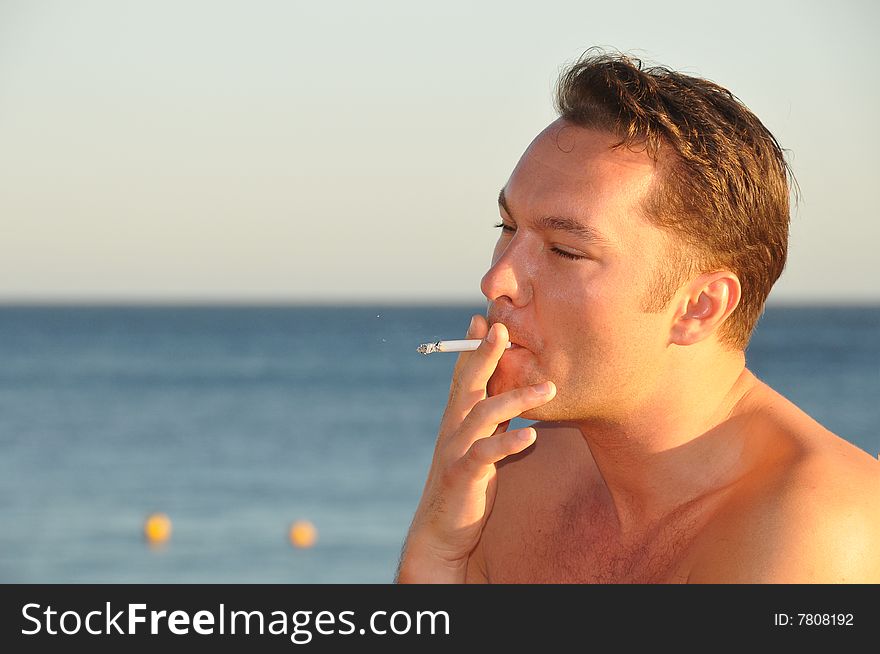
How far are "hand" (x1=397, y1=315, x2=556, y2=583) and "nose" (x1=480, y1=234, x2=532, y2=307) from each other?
10 cm

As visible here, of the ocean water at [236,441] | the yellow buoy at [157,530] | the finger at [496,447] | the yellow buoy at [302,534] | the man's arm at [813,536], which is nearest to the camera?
the man's arm at [813,536]

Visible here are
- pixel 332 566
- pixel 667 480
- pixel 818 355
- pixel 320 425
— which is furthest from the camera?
pixel 818 355

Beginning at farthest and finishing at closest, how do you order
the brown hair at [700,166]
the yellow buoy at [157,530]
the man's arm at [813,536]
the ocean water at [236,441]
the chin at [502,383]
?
the yellow buoy at [157,530]
the ocean water at [236,441]
the chin at [502,383]
the brown hair at [700,166]
the man's arm at [813,536]

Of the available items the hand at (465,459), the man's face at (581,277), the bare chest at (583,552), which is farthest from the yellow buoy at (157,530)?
the man's face at (581,277)

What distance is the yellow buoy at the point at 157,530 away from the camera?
15.3m

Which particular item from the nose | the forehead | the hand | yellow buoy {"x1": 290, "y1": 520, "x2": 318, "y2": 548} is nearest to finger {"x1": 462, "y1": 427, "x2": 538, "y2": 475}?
the hand

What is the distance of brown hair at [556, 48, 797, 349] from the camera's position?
326cm

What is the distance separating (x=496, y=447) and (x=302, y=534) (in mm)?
12483

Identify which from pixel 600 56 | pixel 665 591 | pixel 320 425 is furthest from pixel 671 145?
pixel 320 425

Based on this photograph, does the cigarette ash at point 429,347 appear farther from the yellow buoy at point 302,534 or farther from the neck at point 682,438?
the yellow buoy at point 302,534

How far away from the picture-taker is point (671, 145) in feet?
10.8

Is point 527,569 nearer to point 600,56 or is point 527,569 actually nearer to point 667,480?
point 667,480

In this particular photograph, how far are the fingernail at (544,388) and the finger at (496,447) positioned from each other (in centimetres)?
11

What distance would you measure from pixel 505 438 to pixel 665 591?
2.08 ft
